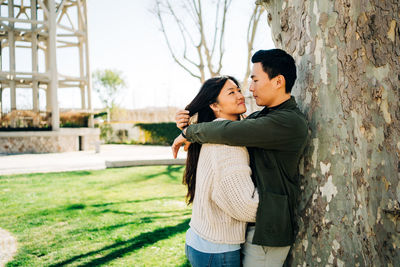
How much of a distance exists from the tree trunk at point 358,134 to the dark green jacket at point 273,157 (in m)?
0.20

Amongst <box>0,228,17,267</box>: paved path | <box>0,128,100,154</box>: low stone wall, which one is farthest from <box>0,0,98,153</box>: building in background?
<box>0,228,17,267</box>: paved path

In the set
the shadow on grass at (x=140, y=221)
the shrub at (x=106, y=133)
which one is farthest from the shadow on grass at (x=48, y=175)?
the shrub at (x=106, y=133)

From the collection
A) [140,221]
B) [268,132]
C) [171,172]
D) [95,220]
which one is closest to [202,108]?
[268,132]

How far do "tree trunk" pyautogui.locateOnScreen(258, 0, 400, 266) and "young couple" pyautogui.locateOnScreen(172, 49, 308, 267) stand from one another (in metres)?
0.19

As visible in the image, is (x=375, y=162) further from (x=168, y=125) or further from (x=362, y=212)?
(x=168, y=125)

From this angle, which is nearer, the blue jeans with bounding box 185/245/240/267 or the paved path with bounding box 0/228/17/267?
the blue jeans with bounding box 185/245/240/267

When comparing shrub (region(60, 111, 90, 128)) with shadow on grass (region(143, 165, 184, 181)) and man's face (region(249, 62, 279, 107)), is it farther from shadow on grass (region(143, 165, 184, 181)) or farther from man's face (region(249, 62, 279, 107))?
man's face (region(249, 62, 279, 107))

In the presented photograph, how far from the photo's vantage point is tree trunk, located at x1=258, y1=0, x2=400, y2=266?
1.78 meters

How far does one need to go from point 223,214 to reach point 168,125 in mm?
20561

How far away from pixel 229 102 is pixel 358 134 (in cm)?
76

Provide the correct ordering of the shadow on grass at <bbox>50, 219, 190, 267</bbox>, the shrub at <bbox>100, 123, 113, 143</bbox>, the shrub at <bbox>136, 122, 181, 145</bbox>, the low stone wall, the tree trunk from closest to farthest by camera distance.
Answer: the tree trunk, the shadow on grass at <bbox>50, 219, 190, 267</bbox>, the low stone wall, the shrub at <bbox>136, 122, 181, 145</bbox>, the shrub at <bbox>100, 123, 113, 143</bbox>

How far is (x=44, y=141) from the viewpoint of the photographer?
16.6m

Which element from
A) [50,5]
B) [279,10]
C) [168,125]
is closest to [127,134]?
[168,125]

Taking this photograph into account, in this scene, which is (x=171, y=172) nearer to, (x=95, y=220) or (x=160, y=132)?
(x=95, y=220)
